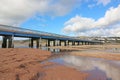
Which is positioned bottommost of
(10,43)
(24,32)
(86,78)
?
(86,78)

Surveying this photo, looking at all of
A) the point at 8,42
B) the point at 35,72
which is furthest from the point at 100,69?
the point at 8,42

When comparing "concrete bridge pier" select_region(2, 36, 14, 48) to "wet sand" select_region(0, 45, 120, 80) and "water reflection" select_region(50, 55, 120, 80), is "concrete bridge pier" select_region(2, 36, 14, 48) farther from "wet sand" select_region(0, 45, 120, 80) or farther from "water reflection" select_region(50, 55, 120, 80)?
"water reflection" select_region(50, 55, 120, 80)

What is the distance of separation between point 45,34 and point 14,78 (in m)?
65.0

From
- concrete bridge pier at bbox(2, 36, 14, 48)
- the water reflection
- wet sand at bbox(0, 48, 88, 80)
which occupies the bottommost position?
the water reflection

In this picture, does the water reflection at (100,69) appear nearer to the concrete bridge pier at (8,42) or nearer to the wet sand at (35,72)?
the wet sand at (35,72)

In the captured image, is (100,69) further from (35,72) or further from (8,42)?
(8,42)

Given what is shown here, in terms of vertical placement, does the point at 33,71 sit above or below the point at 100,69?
above

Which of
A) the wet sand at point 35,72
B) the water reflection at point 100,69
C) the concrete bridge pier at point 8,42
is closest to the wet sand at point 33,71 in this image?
the wet sand at point 35,72

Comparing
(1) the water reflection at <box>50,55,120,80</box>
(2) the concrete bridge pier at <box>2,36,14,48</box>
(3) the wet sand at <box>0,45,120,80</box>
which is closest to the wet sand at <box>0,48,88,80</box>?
(3) the wet sand at <box>0,45,120,80</box>

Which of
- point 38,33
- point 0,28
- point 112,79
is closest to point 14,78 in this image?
point 112,79

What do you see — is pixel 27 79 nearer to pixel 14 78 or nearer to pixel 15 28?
pixel 14 78

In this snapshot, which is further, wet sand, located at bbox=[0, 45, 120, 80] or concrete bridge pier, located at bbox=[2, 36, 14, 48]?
concrete bridge pier, located at bbox=[2, 36, 14, 48]

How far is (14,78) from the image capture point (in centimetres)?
1247

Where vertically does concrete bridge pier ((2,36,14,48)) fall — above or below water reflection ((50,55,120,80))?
above
